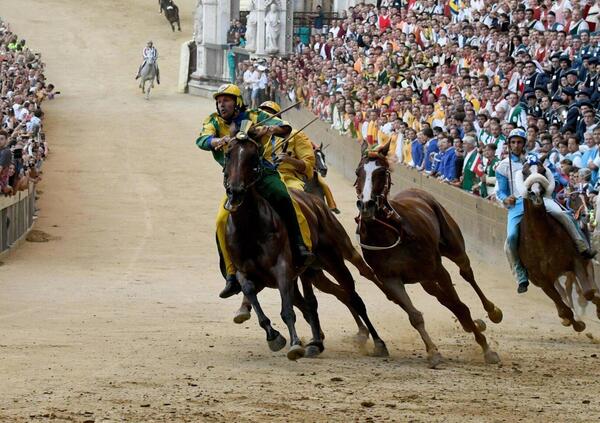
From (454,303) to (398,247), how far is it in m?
0.86

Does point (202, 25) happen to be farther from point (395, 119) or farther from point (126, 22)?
point (395, 119)

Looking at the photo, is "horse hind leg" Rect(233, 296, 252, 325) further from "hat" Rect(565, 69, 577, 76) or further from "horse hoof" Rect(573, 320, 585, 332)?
"hat" Rect(565, 69, 577, 76)

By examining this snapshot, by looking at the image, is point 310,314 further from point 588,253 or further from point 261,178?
point 588,253

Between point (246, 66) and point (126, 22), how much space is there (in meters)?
17.9

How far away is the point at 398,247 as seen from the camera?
509 inches

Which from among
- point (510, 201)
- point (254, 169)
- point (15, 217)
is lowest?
point (15, 217)

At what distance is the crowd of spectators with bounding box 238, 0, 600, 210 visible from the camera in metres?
20.8

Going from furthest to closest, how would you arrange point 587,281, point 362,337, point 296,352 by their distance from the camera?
1. point 587,281
2. point 362,337
3. point 296,352

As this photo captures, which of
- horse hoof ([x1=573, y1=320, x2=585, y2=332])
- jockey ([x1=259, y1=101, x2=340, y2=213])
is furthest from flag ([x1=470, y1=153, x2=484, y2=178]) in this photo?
jockey ([x1=259, y1=101, x2=340, y2=213])

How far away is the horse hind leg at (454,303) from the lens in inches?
514

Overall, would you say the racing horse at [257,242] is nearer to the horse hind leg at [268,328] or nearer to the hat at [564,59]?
the horse hind leg at [268,328]

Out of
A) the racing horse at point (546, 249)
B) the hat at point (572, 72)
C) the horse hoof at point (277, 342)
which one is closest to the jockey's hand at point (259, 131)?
the horse hoof at point (277, 342)

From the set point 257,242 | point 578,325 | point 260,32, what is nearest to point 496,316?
point 578,325

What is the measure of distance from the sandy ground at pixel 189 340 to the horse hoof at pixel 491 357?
0.12 metres
